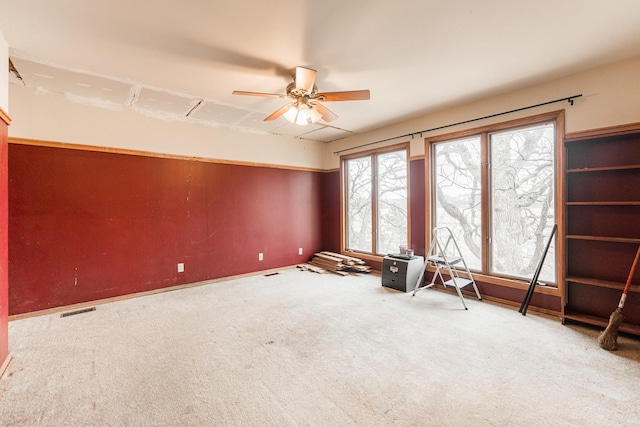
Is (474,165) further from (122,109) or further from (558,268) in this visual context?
(122,109)

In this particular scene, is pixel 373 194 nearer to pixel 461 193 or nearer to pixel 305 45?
pixel 461 193

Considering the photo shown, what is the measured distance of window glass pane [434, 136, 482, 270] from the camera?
3930 millimetres

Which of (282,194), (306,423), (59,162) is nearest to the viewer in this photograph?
(306,423)

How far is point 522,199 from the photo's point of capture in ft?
11.6

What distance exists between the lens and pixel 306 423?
1.63m

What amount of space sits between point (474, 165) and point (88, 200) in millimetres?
5250

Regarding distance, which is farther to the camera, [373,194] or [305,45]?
[373,194]

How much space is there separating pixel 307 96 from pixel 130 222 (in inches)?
120

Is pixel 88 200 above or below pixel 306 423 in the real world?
above

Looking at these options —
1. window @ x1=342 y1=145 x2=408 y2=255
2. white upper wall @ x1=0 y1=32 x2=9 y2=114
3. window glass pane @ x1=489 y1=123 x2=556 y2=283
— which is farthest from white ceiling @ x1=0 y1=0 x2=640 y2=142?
window @ x1=342 y1=145 x2=408 y2=255

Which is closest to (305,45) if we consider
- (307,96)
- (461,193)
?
(307,96)

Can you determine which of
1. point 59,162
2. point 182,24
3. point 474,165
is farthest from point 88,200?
point 474,165

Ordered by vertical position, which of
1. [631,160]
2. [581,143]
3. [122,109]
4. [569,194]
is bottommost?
[569,194]

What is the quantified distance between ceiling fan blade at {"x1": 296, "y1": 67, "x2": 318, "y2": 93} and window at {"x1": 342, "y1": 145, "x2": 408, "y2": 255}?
2.52 m
